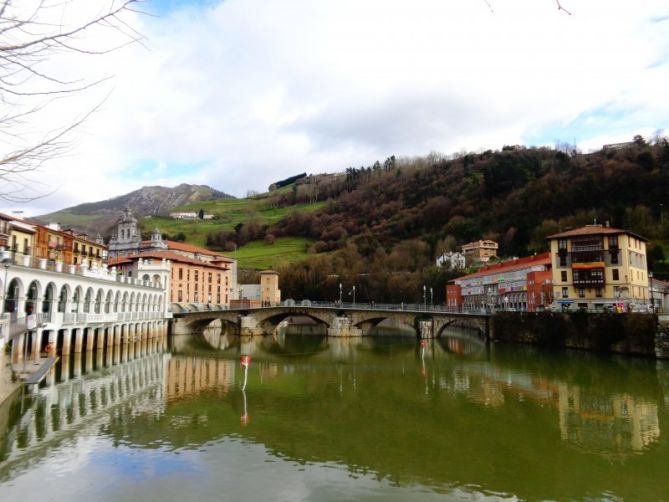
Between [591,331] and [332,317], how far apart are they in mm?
35518

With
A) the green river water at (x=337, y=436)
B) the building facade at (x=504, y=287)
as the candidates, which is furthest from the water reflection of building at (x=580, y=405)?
the building facade at (x=504, y=287)

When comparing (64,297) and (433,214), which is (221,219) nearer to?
(433,214)

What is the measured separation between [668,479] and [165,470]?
14691 mm

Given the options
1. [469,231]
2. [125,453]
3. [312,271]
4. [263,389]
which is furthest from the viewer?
[469,231]

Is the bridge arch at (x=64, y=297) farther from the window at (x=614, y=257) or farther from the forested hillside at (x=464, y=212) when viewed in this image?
the forested hillside at (x=464, y=212)

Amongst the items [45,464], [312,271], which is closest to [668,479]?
[45,464]

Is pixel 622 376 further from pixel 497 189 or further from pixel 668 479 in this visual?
pixel 497 189

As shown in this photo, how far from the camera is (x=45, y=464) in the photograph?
14.2m

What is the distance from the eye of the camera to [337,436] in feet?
58.2

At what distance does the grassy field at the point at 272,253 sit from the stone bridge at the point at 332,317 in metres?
48.5

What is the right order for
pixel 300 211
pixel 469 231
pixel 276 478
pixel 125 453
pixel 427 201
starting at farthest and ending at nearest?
pixel 300 211 < pixel 427 201 < pixel 469 231 < pixel 125 453 < pixel 276 478

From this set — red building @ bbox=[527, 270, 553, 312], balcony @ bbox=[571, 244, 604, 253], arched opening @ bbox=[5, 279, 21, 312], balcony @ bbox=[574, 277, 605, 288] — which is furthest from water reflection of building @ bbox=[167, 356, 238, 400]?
balcony @ bbox=[571, 244, 604, 253]

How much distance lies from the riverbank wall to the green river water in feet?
20.7

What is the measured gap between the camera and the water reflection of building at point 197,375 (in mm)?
27577
